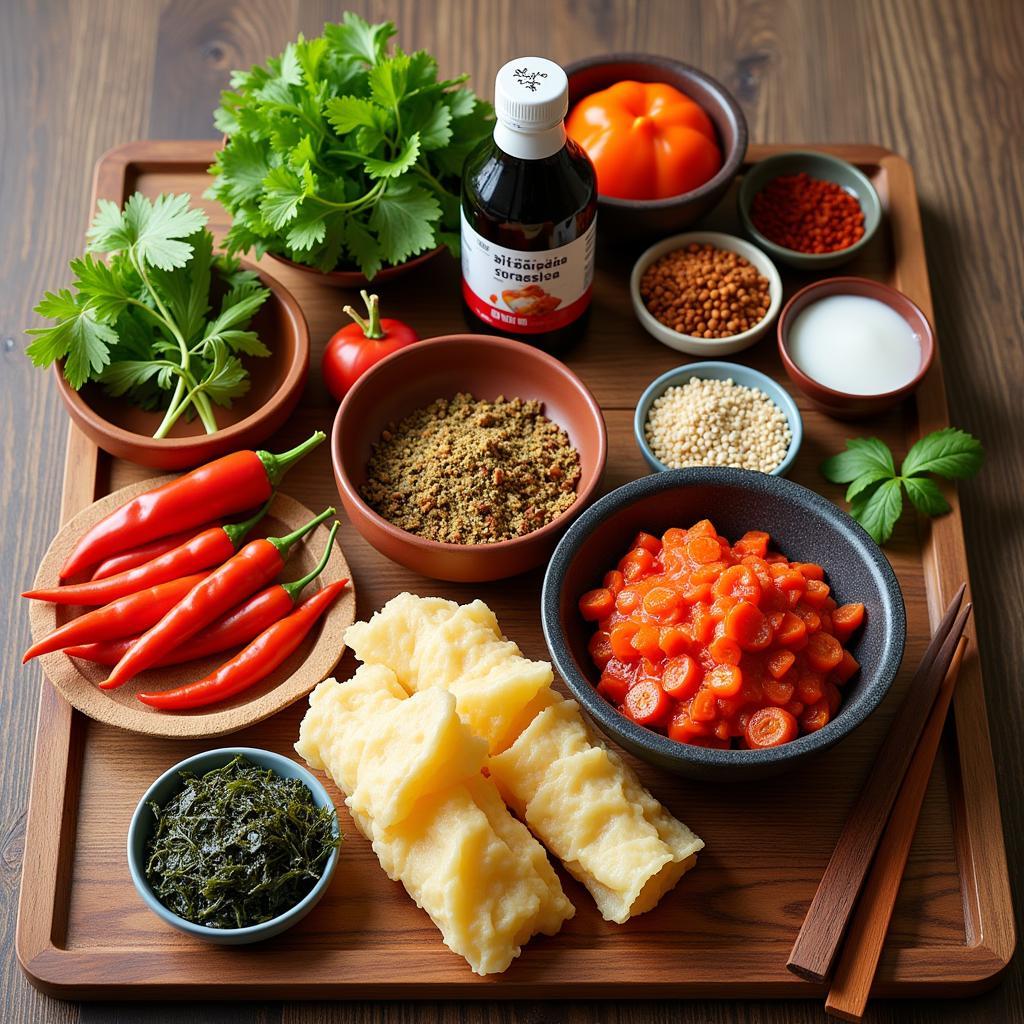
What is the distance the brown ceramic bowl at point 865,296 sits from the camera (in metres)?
2.88

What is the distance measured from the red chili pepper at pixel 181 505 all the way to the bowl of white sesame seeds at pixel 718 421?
34.7 inches

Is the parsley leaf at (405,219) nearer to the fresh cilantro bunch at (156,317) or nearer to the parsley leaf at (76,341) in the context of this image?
the fresh cilantro bunch at (156,317)

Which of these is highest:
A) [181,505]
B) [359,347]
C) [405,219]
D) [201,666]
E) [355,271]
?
[405,219]

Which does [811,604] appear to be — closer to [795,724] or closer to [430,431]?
[795,724]

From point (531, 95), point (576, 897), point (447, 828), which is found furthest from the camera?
point (531, 95)

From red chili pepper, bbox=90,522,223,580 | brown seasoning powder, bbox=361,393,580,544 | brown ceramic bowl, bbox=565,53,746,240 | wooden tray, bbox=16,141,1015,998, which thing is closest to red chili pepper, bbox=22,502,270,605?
red chili pepper, bbox=90,522,223,580

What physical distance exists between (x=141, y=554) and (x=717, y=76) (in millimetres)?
2355

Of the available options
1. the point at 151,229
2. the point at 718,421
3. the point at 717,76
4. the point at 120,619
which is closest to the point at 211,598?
the point at 120,619

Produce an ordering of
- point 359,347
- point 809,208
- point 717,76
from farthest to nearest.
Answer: point 717,76 < point 809,208 < point 359,347

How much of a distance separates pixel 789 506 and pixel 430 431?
85cm

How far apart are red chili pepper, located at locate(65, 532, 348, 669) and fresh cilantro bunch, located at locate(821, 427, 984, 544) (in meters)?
1.24

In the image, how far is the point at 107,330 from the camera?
2.75 metres

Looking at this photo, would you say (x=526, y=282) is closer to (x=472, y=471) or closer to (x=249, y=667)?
(x=472, y=471)

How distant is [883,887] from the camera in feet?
7.73
